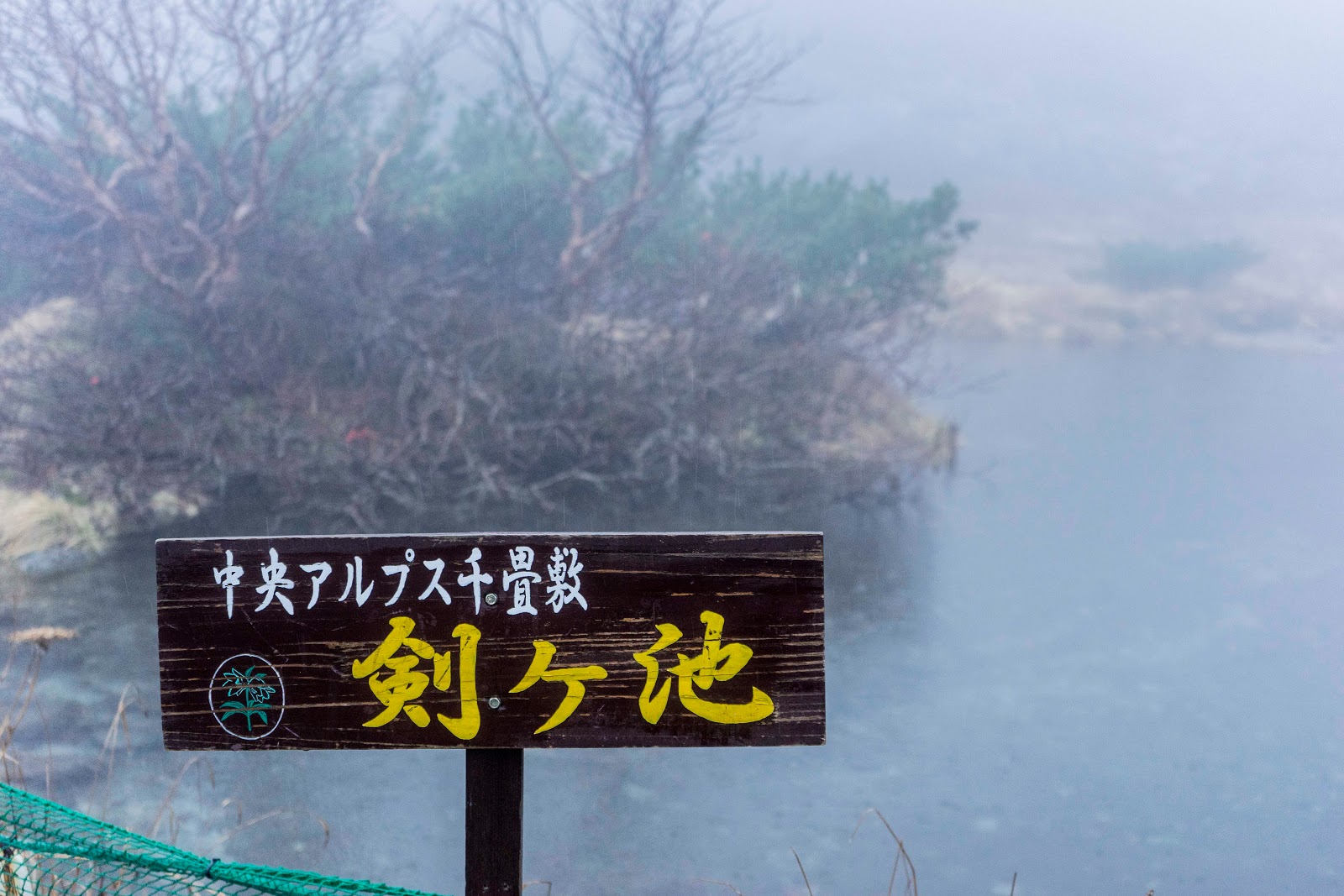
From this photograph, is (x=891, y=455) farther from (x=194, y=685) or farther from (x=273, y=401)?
(x=194, y=685)

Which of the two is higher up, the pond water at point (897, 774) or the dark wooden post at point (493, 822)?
the dark wooden post at point (493, 822)

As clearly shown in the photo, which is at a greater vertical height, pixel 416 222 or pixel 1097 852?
pixel 416 222

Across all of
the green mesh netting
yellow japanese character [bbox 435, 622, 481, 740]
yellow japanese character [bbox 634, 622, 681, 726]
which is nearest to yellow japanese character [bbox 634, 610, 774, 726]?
yellow japanese character [bbox 634, 622, 681, 726]

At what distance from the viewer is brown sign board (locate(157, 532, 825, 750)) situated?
122 centimetres

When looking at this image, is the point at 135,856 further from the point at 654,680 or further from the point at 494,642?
the point at 654,680

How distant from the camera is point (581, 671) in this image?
1.24m

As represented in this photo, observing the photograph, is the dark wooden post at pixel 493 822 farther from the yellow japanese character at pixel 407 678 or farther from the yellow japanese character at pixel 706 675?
the yellow japanese character at pixel 706 675

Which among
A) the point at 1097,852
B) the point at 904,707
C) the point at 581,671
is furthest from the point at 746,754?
the point at 581,671

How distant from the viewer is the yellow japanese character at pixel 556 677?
1.23 m

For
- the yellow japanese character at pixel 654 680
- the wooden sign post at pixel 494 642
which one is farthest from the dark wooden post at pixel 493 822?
the yellow japanese character at pixel 654 680

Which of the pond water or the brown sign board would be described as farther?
the pond water

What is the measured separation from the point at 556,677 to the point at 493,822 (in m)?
0.20

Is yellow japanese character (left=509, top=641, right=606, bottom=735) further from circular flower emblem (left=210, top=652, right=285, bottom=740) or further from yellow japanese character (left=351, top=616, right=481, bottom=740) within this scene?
circular flower emblem (left=210, top=652, right=285, bottom=740)

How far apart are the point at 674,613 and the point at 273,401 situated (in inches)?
310
